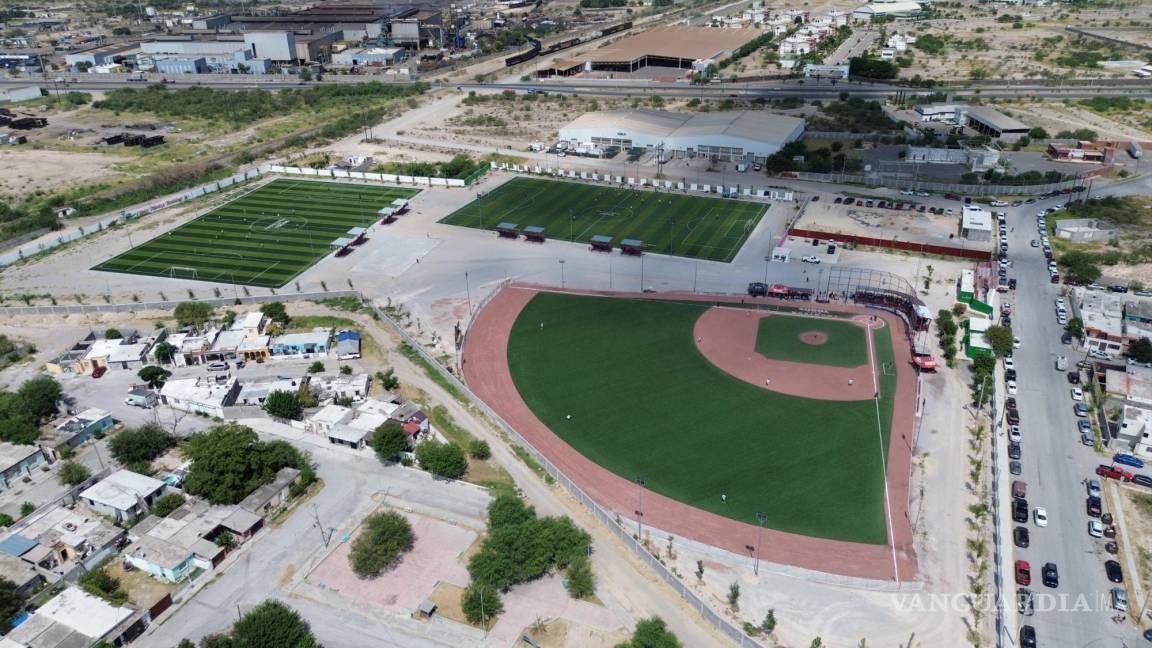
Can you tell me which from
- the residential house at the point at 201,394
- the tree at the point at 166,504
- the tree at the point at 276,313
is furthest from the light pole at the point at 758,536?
the tree at the point at 276,313

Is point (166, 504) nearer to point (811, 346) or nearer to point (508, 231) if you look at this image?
point (508, 231)

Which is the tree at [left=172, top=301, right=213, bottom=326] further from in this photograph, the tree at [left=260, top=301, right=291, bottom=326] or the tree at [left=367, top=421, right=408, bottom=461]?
the tree at [left=367, top=421, right=408, bottom=461]

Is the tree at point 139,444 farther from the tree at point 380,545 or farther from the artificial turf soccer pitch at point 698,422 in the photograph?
the artificial turf soccer pitch at point 698,422

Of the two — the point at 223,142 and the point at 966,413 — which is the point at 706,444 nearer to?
the point at 966,413

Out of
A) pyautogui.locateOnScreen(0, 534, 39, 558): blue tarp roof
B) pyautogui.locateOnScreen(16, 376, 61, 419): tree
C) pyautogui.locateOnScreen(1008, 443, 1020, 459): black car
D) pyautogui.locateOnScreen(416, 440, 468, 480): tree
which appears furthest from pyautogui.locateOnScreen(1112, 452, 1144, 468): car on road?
pyautogui.locateOnScreen(16, 376, 61, 419): tree

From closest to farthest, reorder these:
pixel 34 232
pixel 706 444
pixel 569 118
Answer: pixel 706 444 < pixel 34 232 < pixel 569 118

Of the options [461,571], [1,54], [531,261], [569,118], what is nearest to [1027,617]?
[461,571]
